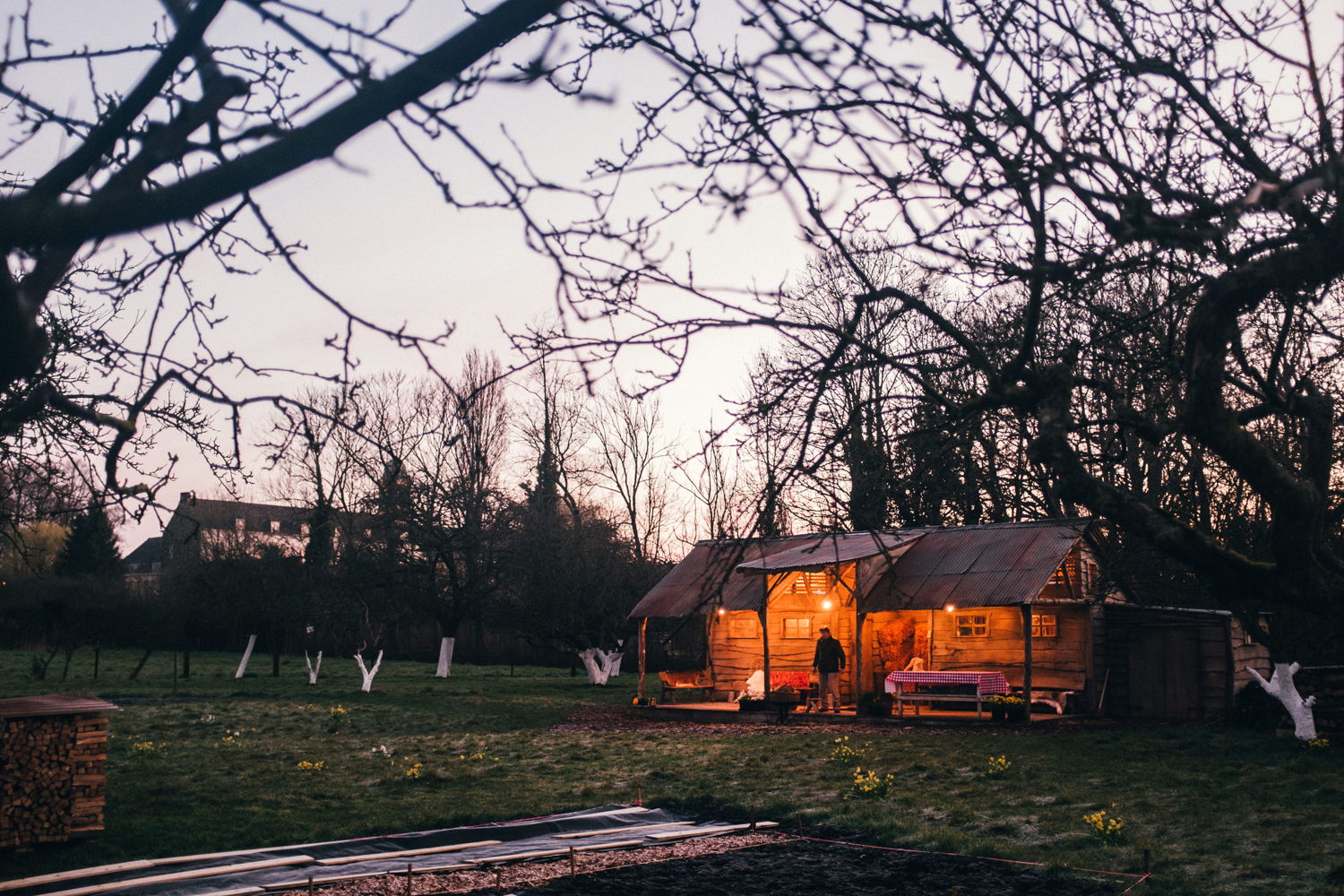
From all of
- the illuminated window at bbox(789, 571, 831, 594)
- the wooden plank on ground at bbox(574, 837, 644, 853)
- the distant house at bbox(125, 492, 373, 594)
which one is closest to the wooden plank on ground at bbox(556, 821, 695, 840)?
the wooden plank on ground at bbox(574, 837, 644, 853)

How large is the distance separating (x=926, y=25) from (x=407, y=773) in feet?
38.1

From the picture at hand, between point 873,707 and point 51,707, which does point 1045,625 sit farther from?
point 51,707

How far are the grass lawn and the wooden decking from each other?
1.23m

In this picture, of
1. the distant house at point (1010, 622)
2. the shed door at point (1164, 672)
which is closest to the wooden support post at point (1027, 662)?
the distant house at point (1010, 622)

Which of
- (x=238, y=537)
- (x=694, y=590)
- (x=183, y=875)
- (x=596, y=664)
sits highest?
(x=238, y=537)

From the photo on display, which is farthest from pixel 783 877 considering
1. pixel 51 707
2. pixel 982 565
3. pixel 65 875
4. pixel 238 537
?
pixel 238 537

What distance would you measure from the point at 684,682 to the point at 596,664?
9552 millimetres

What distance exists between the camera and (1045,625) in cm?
2294

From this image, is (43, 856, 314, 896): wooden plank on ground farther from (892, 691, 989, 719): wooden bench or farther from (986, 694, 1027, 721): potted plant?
(986, 694, 1027, 721): potted plant

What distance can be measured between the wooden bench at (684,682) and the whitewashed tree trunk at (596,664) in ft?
28.9

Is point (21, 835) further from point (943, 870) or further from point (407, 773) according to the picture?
point (943, 870)

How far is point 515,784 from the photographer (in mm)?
13133

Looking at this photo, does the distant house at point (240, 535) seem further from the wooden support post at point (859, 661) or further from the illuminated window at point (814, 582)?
the wooden support post at point (859, 661)

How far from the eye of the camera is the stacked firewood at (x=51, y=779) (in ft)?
29.6
